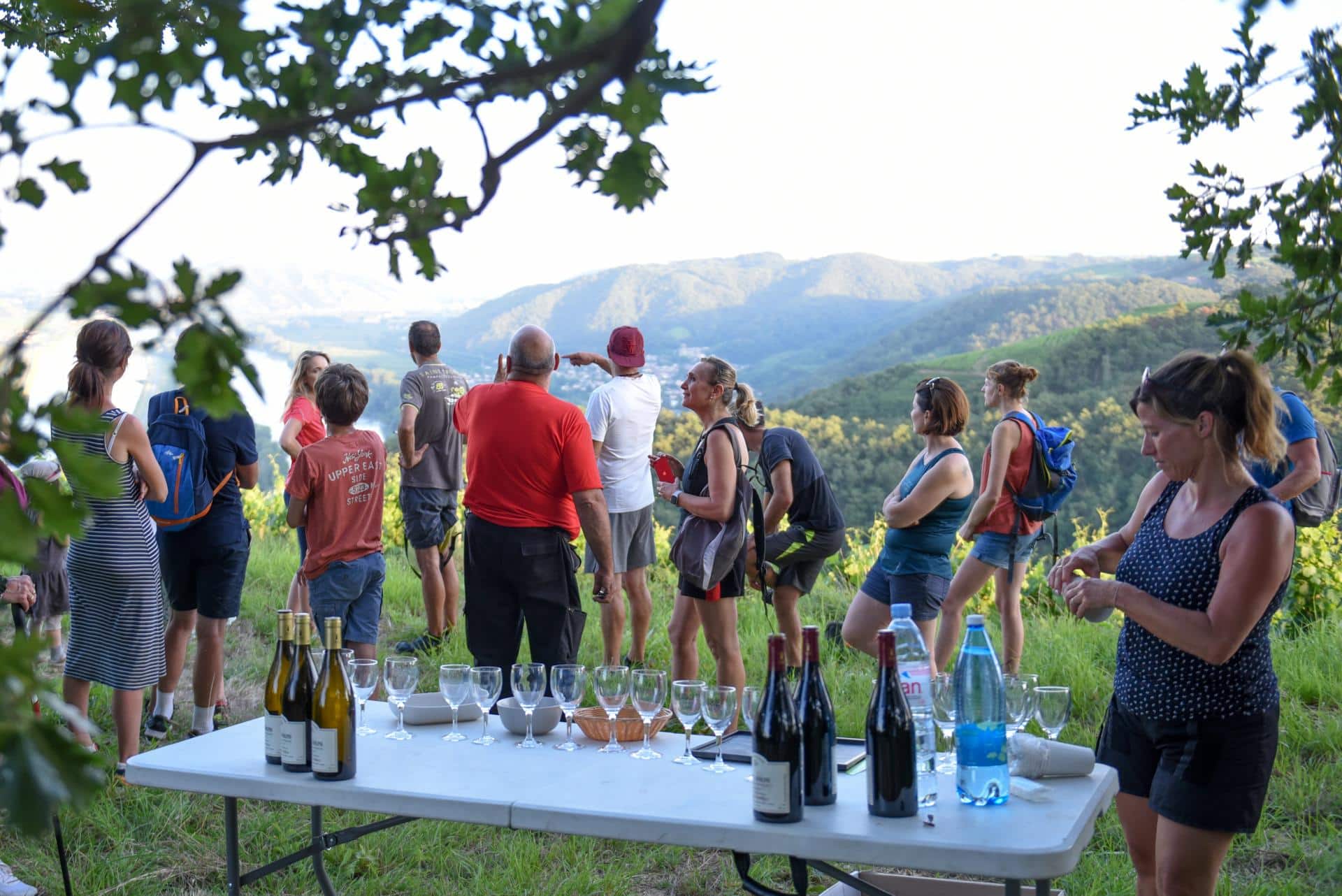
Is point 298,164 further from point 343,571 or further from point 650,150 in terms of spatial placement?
point 343,571

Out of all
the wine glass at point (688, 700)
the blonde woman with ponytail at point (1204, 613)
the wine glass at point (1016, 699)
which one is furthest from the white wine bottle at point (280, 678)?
the blonde woman with ponytail at point (1204, 613)

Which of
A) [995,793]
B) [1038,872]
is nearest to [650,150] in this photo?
[1038,872]

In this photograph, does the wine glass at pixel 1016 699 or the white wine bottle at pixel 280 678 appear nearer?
the wine glass at pixel 1016 699

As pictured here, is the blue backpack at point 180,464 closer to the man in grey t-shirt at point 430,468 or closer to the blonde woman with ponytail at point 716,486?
the man in grey t-shirt at point 430,468

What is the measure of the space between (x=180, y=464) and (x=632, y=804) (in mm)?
2934

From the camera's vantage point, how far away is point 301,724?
2.61 m

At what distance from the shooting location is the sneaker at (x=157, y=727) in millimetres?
4898

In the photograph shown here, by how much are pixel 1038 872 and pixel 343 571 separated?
3.27 metres

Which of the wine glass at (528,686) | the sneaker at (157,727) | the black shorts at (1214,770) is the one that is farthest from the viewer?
the sneaker at (157,727)

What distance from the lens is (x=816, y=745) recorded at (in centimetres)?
227

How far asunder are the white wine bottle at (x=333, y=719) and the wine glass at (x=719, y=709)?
2.58ft

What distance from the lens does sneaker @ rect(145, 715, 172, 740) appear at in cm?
490

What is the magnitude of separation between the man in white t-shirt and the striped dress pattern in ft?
6.82

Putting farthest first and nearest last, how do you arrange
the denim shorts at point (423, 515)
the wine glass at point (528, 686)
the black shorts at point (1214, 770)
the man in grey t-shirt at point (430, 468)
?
the denim shorts at point (423, 515) < the man in grey t-shirt at point (430, 468) < the wine glass at point (528, 686) < the black shorts at point (1214, 770)
